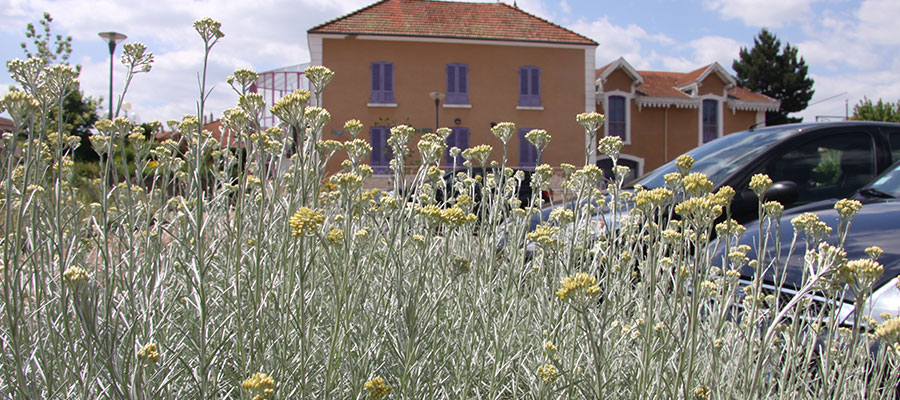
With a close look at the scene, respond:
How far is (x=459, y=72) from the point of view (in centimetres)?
2489

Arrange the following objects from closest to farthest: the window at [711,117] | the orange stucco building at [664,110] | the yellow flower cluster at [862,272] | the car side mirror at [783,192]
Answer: the yellow flower cluster at [862,272] → the car side mirror at [783,192] → the orange stucco building at [664,110] → the window at [711,117]

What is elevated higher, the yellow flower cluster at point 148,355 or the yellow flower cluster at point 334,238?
the yellow flower cluster at point 334,238

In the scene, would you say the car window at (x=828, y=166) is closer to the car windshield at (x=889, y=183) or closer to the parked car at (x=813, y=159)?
the parked car at (x=813, y=159)

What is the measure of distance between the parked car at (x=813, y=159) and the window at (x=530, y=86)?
20736 millimetres

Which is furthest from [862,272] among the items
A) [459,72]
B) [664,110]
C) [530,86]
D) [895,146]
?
[664,110]

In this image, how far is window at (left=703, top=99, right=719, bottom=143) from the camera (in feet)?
96.4

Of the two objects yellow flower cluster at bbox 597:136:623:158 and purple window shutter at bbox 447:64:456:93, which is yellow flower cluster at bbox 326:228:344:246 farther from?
purple window shutter at bbox 447:64:456:93

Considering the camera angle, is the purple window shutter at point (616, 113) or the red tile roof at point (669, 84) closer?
the purple window shutter at point (616, 113)

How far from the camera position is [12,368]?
153 centimetres

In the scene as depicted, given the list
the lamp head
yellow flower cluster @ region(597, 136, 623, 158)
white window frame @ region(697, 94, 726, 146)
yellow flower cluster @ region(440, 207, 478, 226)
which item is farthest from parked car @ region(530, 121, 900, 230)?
white window frame @ region(697, 94, 726, 146)

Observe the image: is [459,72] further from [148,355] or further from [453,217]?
[148,355]

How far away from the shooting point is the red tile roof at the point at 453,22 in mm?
24172

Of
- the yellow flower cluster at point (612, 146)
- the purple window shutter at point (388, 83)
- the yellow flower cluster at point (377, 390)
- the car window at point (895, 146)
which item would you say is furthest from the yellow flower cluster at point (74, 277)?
the purple window shutter at point (388, 83)

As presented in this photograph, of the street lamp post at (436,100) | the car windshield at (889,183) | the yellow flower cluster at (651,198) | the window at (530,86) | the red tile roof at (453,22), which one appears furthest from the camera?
the window at (530,86)
